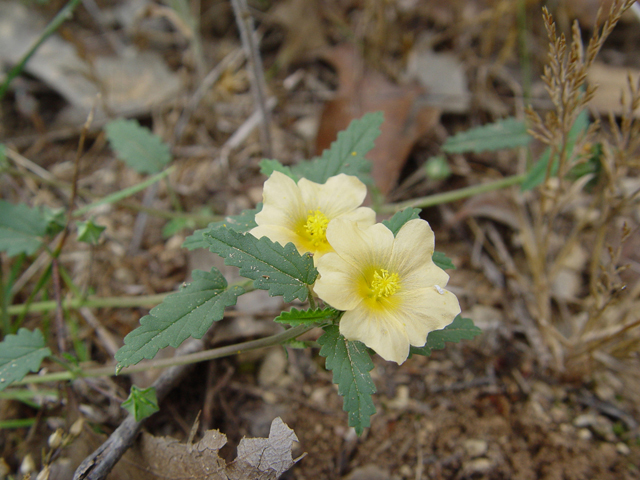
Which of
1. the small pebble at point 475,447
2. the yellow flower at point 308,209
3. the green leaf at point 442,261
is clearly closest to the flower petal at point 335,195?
the yellow flower at point 308,209

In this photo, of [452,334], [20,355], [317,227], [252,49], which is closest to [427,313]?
[452,334]

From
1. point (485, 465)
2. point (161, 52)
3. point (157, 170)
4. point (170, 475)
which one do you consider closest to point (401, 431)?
point (485, 465)

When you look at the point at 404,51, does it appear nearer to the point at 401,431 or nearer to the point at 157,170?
the point at 157,170

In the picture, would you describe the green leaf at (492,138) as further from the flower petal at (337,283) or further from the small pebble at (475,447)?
the small pebble at (475,447)

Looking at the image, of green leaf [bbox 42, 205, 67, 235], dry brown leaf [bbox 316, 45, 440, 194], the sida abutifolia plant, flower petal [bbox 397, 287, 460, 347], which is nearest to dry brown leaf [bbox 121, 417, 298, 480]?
the sida abutifolia plant

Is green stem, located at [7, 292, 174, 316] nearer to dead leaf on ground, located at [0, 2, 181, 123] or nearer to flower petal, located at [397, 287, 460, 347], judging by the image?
flower petal, located at [397, 287, 460, 347]

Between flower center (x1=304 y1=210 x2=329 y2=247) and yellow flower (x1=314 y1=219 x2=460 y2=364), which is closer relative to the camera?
yellow flower (x1=314 y1=219 x2=460 y2=364)
